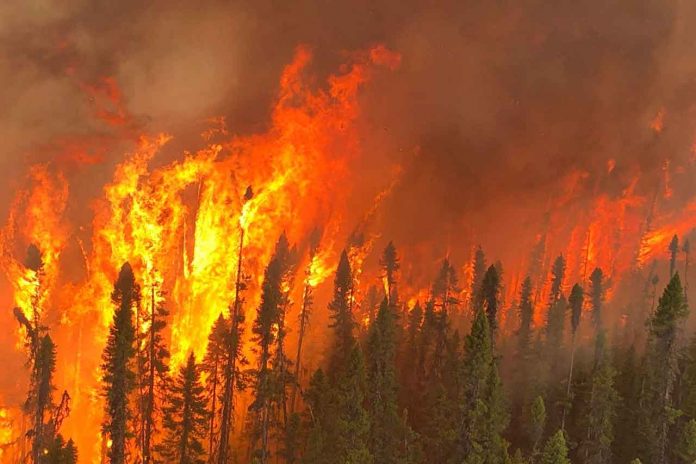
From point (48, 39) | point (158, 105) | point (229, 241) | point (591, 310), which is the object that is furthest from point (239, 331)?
point (591, 310)

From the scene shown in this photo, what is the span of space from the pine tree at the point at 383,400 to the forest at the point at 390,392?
0.15 metres

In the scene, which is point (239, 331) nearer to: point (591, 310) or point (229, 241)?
point (229, 241)

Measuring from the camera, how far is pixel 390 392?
61.2 meters

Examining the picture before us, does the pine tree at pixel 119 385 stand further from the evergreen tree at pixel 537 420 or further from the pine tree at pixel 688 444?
the pine tree at pixel 688 444

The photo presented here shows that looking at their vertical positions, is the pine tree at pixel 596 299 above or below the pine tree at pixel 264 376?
above

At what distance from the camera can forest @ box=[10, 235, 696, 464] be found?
174ft

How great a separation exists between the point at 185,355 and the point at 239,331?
12334 mm

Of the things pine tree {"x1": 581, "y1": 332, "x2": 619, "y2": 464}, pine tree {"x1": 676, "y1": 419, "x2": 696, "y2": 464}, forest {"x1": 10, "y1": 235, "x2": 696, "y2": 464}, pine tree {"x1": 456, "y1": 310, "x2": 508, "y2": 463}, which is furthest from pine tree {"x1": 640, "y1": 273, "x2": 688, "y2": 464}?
pine tree {"x1": 456, "y1": 310, "x2": 508, "y2": 463}

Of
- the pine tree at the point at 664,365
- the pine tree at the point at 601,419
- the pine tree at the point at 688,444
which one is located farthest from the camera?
the pine tree at the point at 601,419

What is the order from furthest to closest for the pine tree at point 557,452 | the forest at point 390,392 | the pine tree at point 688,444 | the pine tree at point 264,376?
the pine tree at point 264,376
the forest at point 390,392
the pine tree at point 688,444
the pine tree at point 557,452

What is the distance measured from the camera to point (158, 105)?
8738 cm

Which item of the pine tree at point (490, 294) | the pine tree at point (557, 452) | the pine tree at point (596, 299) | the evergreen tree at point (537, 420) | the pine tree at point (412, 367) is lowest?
the pine tree at point (557, 452)

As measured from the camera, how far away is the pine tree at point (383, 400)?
2301 inches

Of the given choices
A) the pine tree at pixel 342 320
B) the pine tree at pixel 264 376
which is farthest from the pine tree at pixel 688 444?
the pine tree at pixel 264 376
